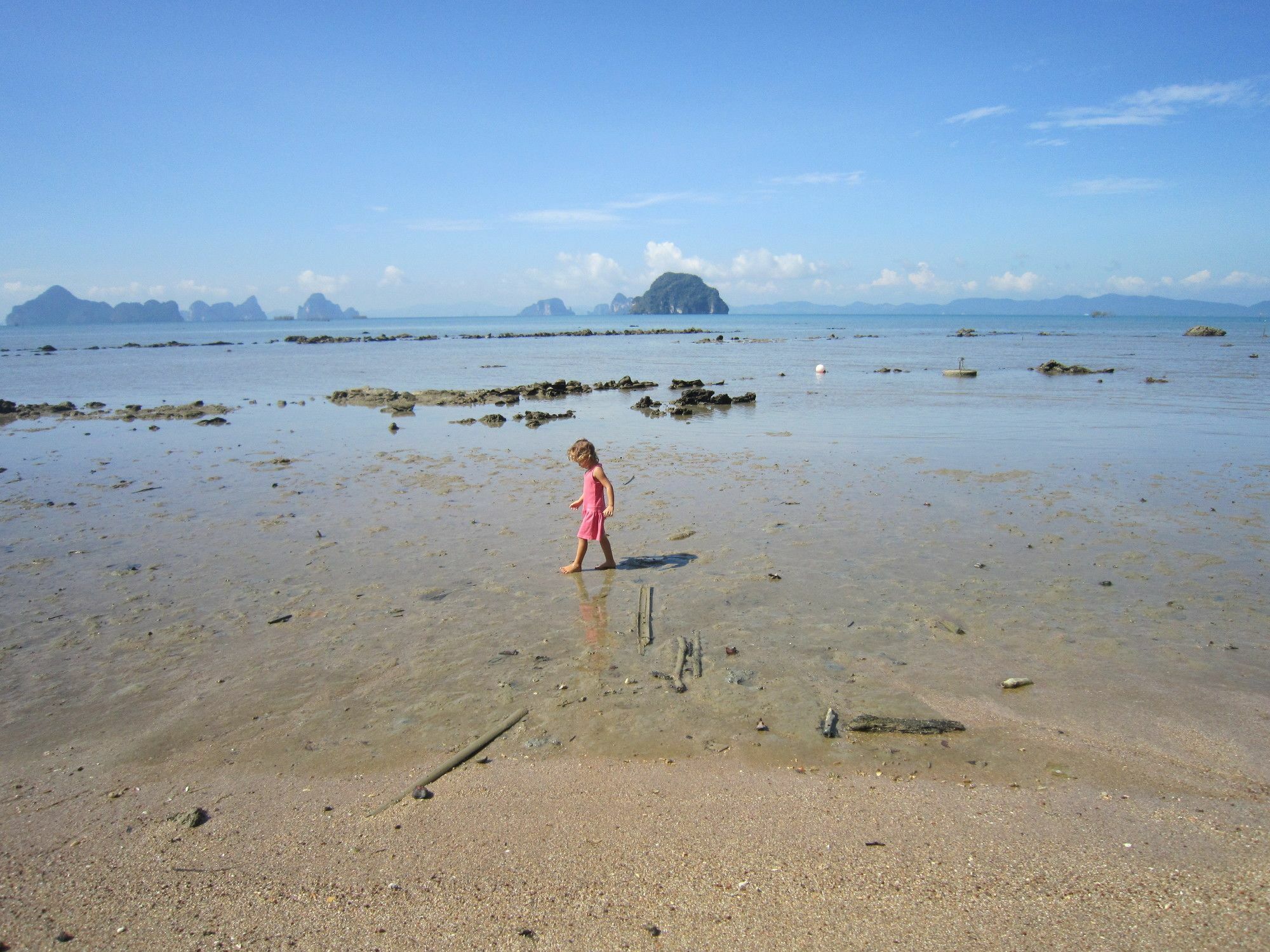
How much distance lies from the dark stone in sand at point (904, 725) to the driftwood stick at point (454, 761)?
2.53 meters

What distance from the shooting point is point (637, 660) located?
6.44 metres

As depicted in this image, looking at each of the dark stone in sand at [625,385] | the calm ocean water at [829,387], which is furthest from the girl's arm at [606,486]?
the dark stone in sand at [625,385]

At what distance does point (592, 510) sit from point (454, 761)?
430 centimetres

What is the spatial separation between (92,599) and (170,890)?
216 inches

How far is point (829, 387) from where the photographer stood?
31344mm

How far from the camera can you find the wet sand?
3627mm

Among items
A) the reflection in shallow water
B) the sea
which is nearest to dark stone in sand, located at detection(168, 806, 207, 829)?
the sea

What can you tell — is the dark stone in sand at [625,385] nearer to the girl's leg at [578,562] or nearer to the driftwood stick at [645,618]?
the girl's leg at [578,562]

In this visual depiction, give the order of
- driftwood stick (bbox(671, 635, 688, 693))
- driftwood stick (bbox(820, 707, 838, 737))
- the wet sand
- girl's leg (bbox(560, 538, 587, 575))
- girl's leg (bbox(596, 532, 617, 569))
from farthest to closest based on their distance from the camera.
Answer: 1. girl's leg (bbox(596, 532, 617, 569))
2. girl's leg (bbox(560, 538, 587, 575))
3. driftwood stick (bbox(671, 635, 688, 693))
4. driftwood stick (bbox(820, 707, 838, 737))
5. the wet sand

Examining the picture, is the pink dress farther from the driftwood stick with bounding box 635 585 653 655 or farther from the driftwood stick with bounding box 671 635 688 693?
the driftwood stick with bounding box 671 635 688 693

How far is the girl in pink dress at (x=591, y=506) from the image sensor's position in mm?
8758

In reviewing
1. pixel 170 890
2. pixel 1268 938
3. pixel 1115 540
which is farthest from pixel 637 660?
pixel 1115 540

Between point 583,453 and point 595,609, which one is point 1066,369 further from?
point 595,609

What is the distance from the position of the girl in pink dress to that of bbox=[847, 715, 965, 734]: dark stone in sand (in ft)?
13.4
